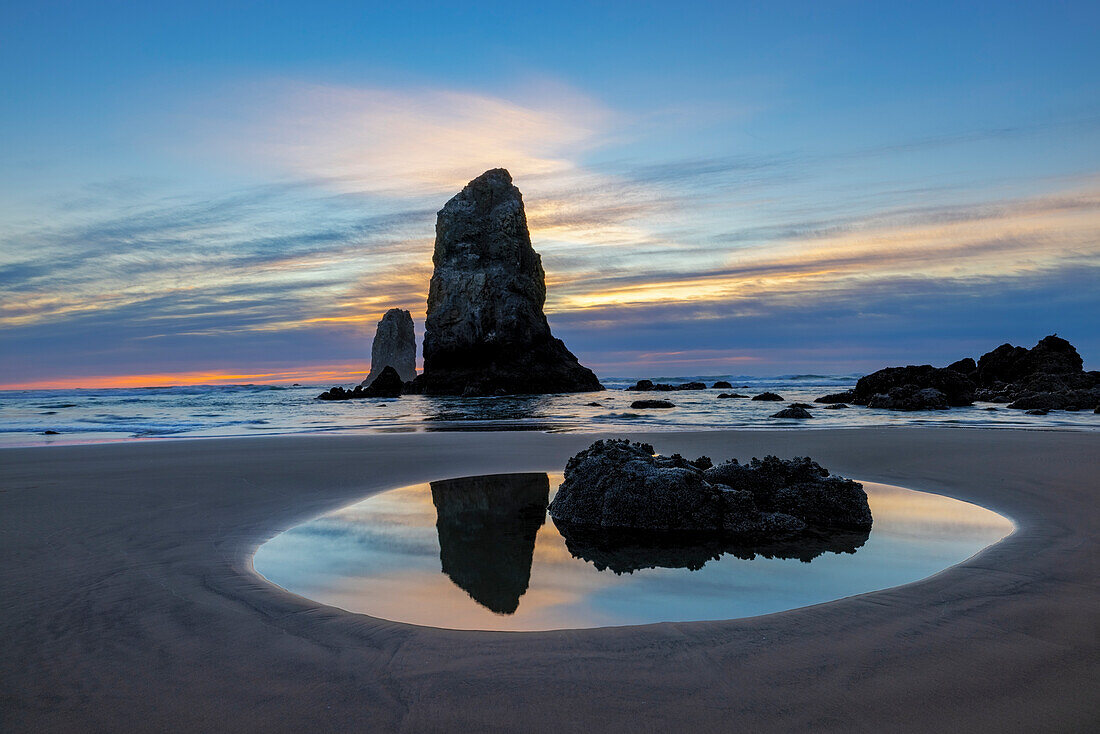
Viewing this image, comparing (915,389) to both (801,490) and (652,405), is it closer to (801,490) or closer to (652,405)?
(652,405)

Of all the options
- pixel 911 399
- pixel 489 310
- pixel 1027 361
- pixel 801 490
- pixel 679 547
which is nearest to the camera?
→ pixel 679 547

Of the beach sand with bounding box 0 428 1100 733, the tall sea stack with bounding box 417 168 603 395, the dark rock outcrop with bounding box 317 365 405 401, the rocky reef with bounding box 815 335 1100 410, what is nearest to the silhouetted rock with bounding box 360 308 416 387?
the tall sea stack with bounding box 417 168 603 395

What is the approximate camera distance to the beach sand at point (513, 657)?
201cm

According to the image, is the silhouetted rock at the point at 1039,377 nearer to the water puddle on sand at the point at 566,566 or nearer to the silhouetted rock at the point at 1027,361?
the silhouetted rock at the point at 1027,361

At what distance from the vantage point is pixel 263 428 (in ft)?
50.1

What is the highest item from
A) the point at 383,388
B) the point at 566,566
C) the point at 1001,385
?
the point at 1001,385

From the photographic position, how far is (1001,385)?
27281mm

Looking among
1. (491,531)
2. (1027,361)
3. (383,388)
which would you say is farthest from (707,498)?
(383,388)

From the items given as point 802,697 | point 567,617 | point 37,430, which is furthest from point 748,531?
point 37,430

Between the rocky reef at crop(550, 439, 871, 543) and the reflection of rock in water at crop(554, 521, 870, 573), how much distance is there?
4.8 inches

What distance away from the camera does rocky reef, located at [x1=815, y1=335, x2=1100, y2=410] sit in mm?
17984

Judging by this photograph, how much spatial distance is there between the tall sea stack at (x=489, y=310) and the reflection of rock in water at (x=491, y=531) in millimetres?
34124

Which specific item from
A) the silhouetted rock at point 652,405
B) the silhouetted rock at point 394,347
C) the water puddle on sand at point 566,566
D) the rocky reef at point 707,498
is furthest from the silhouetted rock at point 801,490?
the silhouetted rock at point 394,347

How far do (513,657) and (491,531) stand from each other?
224 cm
